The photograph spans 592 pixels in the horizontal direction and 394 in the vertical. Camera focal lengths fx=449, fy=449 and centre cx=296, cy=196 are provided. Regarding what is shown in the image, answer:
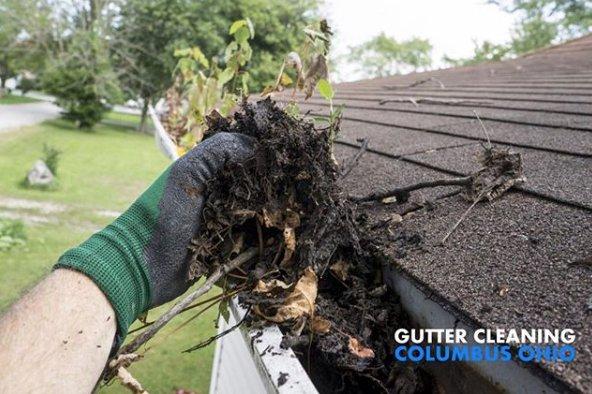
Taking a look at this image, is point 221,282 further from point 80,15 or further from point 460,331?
point 80,15

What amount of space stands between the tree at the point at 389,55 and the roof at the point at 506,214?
35997mm

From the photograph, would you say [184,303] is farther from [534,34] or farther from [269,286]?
[534,34]

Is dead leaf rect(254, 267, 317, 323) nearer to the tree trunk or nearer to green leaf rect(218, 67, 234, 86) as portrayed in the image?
green leaf rect(218, 67, 234, 86)

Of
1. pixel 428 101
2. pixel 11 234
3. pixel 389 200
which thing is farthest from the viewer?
pixel 11 234

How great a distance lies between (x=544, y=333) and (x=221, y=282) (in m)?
0.77

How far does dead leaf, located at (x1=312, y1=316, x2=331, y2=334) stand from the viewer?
100 centimetres

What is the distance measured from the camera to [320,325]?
3.29 ft

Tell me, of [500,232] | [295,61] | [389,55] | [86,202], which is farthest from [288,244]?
[389,55]

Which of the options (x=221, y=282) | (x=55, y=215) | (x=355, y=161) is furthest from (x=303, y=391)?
(x=55, y=215)

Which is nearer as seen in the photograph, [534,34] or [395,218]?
[395,218]

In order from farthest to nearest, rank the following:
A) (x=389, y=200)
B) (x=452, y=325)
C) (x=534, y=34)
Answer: (x=534, y=34)
(x=389, y=200)
(x=452, y=325)

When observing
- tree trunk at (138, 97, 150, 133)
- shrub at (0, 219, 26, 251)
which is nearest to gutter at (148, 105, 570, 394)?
shrub at (0, 219, 26, 251)

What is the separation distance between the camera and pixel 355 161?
183 cm

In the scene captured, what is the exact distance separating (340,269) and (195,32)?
21298mm
